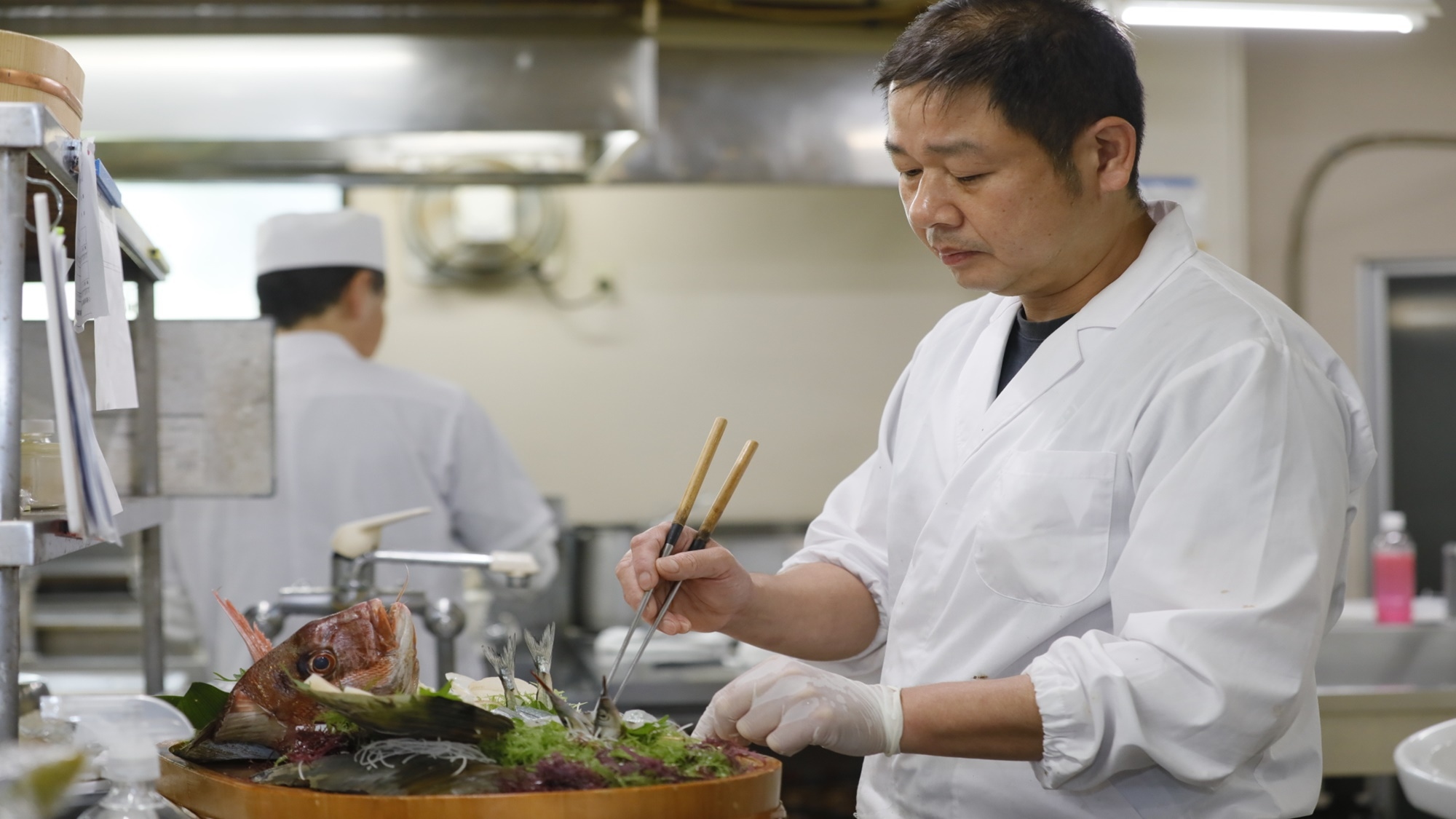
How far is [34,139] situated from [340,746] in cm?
51

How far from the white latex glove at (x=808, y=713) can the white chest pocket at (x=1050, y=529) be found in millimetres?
204

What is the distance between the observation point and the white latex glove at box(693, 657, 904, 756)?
1144 millimetres

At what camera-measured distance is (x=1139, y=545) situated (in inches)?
47.9

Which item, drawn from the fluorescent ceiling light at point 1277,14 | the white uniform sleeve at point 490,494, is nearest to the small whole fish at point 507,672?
the white uniform sleeve at point 490,494

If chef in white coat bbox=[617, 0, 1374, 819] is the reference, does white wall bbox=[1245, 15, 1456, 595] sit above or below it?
above

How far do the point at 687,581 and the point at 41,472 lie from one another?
2.17ft

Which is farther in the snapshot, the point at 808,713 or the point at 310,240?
the point at 310,240

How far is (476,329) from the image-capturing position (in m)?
3.79

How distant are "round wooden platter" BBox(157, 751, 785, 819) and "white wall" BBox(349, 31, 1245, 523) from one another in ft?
8.97

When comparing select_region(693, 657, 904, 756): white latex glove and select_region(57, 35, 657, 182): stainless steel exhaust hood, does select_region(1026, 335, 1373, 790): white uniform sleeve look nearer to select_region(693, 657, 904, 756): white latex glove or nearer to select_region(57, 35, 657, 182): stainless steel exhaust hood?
select_region(693, 657, 904, 756): white latex glove

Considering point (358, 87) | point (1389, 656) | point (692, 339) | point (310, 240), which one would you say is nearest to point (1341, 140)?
point (1389, 656)

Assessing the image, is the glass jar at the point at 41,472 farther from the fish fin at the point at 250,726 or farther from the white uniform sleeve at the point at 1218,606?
the white uniform sleeve at the point at 1218,606

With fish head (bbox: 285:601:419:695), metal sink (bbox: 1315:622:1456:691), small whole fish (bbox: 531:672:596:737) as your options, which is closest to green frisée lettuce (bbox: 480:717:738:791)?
small whole fish (bbox: 531:672:596:737)

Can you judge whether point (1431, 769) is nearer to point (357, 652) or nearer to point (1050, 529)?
point (1050, 529)
